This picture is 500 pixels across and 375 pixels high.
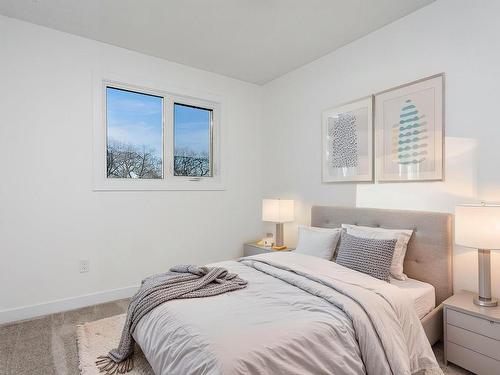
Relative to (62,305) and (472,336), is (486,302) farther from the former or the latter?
(62,305)

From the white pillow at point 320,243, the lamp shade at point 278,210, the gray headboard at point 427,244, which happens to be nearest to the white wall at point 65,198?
the lamp shade at point 278,210

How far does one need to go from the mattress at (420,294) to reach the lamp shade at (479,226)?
449mm

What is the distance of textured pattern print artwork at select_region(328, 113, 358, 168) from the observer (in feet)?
9.91

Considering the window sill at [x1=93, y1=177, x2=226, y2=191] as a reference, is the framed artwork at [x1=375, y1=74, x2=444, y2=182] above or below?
above

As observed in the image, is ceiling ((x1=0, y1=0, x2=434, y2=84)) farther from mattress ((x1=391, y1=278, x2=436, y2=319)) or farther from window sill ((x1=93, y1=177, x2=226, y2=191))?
mattress ((x1=391, y1=278, x2=436, y2=319))

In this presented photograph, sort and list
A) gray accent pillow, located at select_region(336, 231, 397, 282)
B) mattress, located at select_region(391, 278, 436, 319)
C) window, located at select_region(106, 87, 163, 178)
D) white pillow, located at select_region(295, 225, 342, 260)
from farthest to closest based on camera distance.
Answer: window, located at select_region(106, 87, 163, 178)
white pillow, located at select_region(295, 225, 342, 260)
gray accent pillow, located at select_region(336, 231, 397, 282)
mattress, located at select_region(391, 278, 436, 319)

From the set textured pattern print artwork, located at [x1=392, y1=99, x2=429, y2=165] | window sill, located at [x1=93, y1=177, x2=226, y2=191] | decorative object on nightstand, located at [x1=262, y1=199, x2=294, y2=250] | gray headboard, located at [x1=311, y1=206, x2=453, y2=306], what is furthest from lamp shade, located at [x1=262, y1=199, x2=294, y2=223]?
textured pattern print artwork, located at [x1=392, y1=99, x2=429, y2=165]

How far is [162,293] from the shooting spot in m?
1.82

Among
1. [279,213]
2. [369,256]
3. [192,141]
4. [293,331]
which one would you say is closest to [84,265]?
[192,141]

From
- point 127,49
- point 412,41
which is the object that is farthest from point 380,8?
point 127,49

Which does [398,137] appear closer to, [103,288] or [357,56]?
[357,56]

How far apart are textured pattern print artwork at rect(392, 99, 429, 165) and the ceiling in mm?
886

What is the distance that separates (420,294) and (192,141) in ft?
9.81

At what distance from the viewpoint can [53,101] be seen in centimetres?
284
